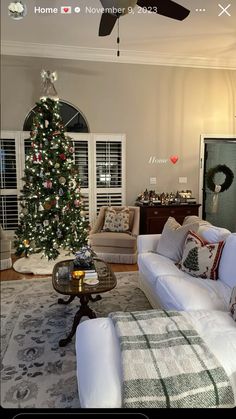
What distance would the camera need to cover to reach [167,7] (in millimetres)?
2502

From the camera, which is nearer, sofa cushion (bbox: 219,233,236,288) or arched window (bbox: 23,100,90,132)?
sofa cushion (bbox: 219,233,236,288)

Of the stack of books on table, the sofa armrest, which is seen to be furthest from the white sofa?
the stack of books on table

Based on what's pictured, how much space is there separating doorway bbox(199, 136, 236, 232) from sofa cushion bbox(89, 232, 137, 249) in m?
1.99

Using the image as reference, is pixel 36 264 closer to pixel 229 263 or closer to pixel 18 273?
pixel 18 273

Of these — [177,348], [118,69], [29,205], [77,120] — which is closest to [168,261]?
[177,348]

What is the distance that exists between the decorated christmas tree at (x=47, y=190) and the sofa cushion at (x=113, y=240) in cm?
32

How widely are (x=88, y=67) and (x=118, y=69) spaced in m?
0.51

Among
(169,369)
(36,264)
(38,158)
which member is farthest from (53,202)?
(169,369)

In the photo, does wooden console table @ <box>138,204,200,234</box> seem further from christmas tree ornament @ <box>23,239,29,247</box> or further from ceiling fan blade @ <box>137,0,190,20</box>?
ceiling fan blade @ <box>137,0,190,20</box>

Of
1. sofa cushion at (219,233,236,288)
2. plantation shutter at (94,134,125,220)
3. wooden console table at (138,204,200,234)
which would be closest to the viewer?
sofa cushion at (219,233,236,288)

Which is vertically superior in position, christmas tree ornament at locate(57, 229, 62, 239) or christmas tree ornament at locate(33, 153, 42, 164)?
christmas tree ornament at locate(33, 153, 42, 164)

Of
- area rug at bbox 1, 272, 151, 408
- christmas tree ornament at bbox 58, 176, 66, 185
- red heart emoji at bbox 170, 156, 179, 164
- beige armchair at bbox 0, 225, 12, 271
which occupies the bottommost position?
area rug at bbox 1, 272, 151, 408

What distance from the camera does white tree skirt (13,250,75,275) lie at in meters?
3.88

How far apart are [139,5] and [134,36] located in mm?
1734
